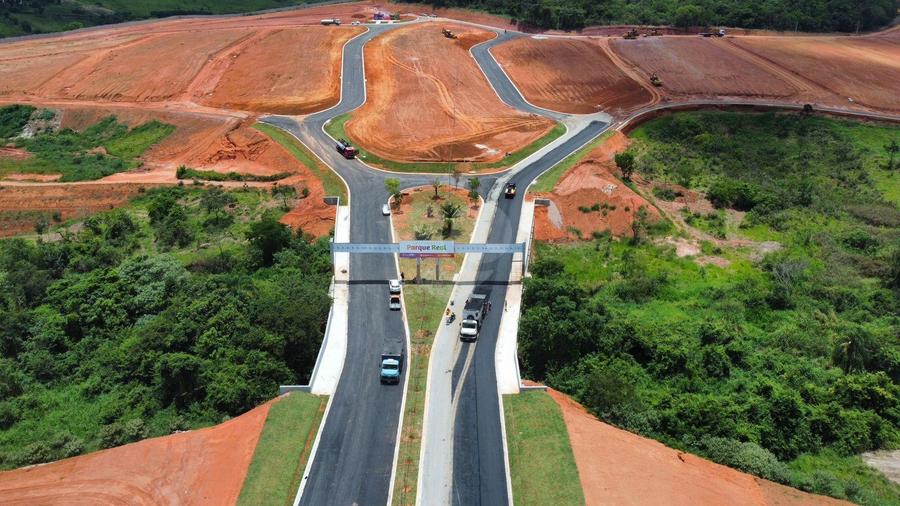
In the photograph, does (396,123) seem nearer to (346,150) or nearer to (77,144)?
(346,150)

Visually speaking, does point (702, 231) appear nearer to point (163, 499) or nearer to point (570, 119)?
point (570, 119)

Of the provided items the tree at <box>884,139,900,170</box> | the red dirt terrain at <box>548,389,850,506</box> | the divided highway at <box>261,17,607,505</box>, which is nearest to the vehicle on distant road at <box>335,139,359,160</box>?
the divided highway at <box>261,17,607,505</box>

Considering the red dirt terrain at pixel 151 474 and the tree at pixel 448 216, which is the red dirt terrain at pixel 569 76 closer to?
the tree at pixel 448 216

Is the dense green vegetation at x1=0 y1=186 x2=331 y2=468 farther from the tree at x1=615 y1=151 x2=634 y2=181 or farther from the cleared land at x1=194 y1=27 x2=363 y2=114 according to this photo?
the cleared land at x1=194 y1=27 x2=363 y2=114

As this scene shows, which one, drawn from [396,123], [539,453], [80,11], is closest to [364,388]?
[539,453]

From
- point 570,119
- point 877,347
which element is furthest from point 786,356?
point 570,119
